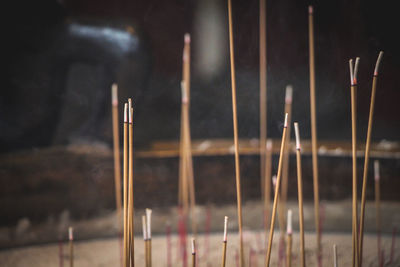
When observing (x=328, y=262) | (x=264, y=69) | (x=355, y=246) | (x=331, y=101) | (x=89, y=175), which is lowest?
(x=328, y=262)

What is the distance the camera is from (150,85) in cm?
162

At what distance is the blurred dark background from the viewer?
147 centimetres

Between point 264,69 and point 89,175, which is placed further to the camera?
point 89,175

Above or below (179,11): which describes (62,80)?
below

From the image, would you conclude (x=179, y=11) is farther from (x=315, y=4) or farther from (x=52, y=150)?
(x=52, y=150)

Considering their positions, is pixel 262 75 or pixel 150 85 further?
pixel 150 85

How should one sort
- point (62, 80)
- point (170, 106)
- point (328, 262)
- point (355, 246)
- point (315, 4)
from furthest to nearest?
point (170, 106)
point (62, 80)
point (315, 4)
point (328, 262)
point (355, 246)

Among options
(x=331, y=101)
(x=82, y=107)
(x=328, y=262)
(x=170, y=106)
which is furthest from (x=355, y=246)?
(x=82, y=107)

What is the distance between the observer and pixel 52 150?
1.57m

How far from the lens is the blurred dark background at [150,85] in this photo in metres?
1.47

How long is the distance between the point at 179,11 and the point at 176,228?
0.76 m

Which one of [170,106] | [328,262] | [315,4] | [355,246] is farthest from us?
[170,106]

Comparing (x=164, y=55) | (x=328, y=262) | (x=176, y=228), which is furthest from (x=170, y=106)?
(x=328, y=262)

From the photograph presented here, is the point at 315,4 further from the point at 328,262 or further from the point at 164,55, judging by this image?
the point at 328,262
